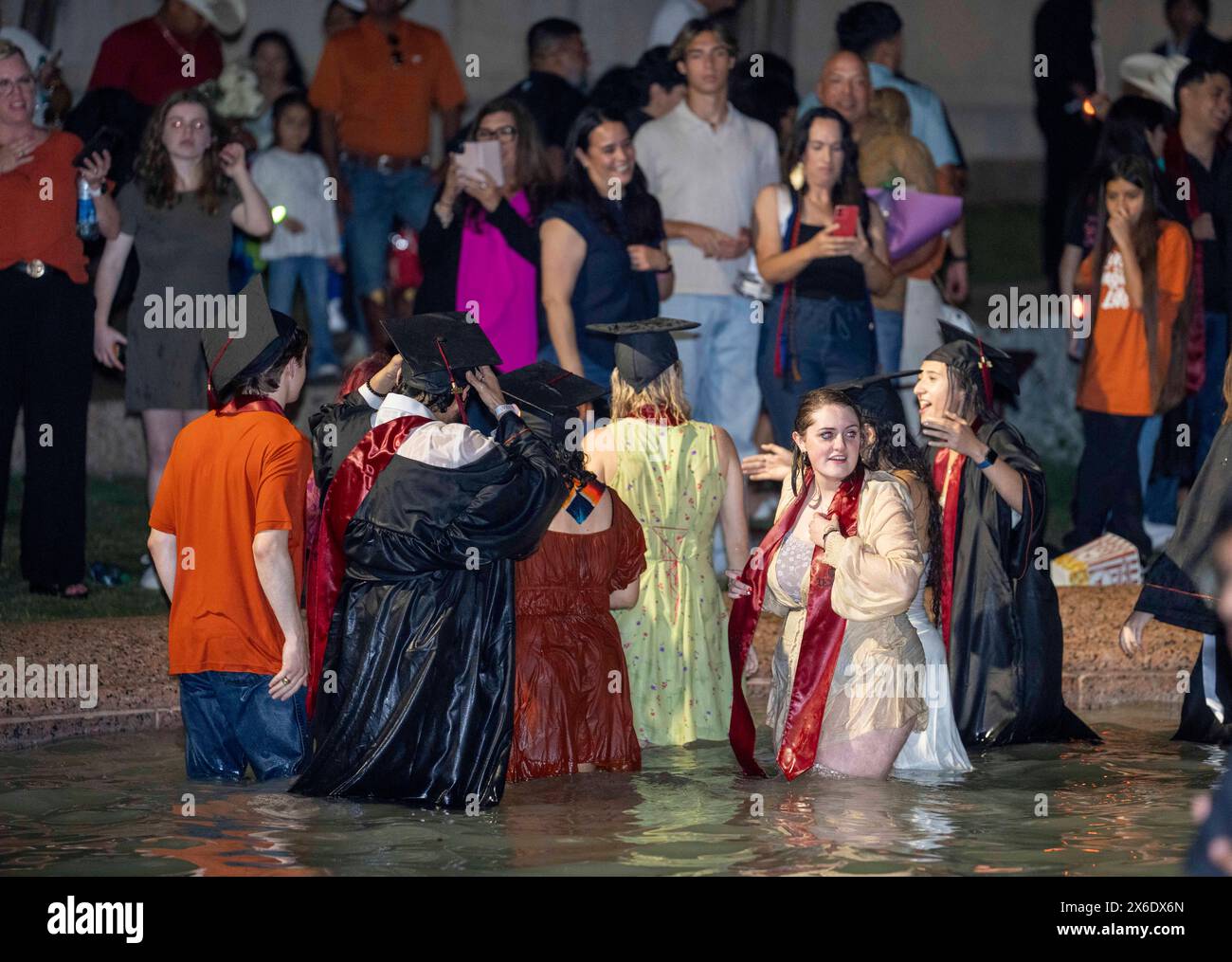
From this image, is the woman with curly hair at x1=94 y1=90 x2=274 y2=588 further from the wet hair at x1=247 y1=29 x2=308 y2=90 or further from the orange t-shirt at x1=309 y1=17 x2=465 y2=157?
the wet hair at x1=247 y1=29 x2=308 y2=90

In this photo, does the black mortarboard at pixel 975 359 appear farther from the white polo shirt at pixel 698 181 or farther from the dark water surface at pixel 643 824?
the white polo shirt at pixel 698 181

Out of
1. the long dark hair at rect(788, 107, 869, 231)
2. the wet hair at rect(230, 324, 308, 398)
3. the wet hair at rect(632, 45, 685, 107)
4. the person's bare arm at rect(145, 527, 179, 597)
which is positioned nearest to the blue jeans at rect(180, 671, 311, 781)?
the person's bare arm at rect(145, 527, 179, 597)

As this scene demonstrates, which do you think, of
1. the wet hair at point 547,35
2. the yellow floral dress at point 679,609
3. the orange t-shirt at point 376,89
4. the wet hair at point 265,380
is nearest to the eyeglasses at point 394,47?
the orange t-shirt at point 376,89

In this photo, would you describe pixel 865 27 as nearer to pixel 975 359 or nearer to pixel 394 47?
pixel 394 47

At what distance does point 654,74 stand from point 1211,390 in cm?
366

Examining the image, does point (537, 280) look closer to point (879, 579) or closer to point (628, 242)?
point (628, 242)

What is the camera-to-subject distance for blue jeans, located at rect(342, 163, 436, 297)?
12367mm

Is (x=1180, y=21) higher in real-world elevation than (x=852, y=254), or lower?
higher

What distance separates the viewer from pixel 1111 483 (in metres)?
10.6

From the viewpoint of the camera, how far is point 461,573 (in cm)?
700

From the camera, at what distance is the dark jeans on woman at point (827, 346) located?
32.4 feet

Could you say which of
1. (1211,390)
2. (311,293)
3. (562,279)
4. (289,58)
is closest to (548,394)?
(562,279)
